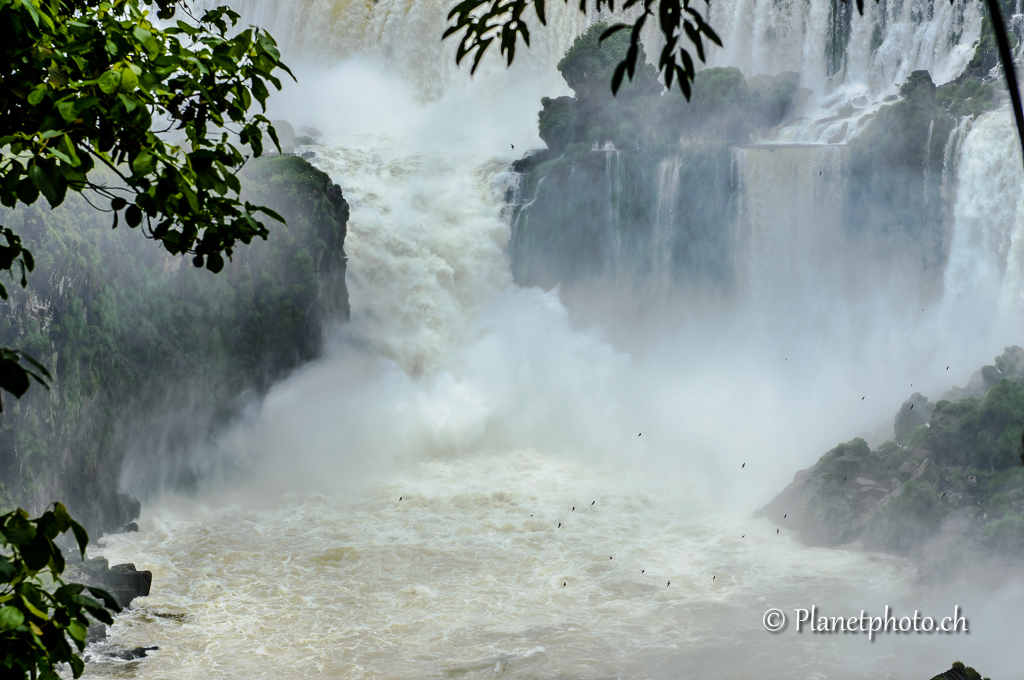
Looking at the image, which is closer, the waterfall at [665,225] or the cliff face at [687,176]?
the cliff face at [687,176]

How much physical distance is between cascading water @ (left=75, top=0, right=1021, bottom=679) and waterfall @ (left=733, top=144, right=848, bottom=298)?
5 centimetres

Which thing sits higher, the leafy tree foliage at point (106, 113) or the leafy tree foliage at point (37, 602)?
the leafy tree foliage at point (106, 113)

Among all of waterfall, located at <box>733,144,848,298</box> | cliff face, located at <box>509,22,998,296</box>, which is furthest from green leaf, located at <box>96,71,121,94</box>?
waterfall, located at <box>733,144,848,298</box>

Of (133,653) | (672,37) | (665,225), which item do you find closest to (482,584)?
(133,653)

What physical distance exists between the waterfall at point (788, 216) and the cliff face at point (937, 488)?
5.50m

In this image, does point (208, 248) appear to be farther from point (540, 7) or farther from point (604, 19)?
point (604, 19)

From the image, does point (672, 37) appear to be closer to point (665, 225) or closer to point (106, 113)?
point (106, 113)

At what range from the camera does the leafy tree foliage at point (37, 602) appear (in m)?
1.97

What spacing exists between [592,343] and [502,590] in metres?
9.52

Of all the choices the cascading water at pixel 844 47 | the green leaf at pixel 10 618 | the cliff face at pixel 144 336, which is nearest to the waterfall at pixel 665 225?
the cascading water at pixel 844 47

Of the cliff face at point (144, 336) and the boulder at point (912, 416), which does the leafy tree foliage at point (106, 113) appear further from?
the boulder at point (912, 416)

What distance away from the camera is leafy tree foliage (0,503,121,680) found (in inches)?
77.4

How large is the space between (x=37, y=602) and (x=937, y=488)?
45.2 feet

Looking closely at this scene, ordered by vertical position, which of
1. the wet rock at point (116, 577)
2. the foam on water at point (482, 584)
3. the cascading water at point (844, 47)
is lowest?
the foam on water at point (482, 584)
